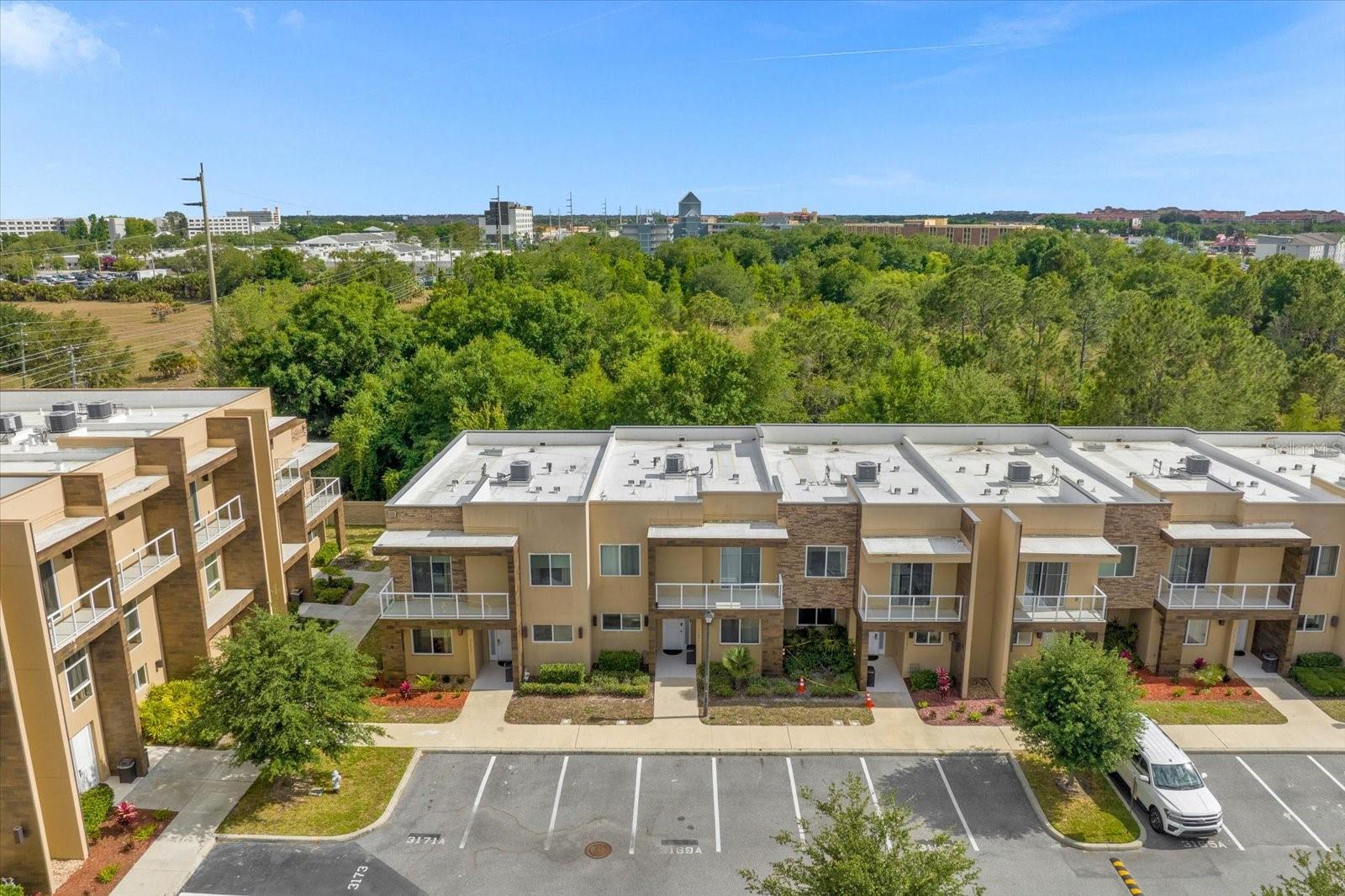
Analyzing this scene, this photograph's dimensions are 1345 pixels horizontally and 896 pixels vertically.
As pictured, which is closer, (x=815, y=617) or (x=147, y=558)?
(x=147, y=558)

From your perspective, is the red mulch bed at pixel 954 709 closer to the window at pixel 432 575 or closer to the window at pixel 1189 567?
the window at pixel 1189 567

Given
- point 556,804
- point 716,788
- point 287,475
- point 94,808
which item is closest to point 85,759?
point 94,808

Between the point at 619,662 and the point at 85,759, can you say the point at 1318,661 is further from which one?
the point at 85,759

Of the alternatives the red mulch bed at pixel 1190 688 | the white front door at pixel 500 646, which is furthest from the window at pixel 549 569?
the red mulch bed at pixel 1190 688

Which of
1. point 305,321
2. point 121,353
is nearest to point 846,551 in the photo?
point 305,321

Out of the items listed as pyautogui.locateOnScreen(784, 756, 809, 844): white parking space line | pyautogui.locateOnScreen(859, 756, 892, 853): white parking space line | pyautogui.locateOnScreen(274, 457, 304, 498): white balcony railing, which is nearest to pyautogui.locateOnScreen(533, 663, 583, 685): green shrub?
pyautogui.locateOnScreen(784, 756, 809, 844): white parking space line

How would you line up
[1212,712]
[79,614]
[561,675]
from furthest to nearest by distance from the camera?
[561,675]
[1212,712]
[79,614]

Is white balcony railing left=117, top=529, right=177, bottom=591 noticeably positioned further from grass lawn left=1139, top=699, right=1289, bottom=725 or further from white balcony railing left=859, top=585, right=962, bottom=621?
grass lawn left=1139, top=699, right=1289, bottom=725
